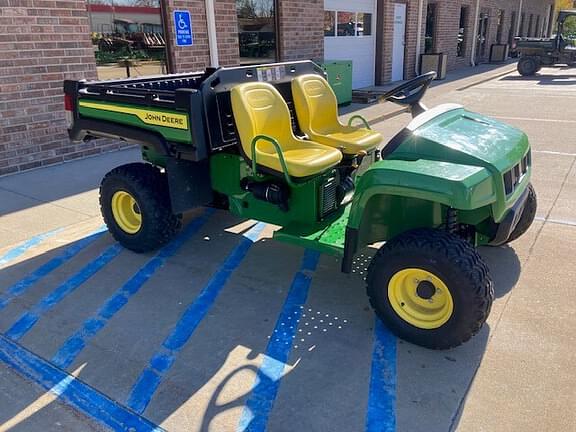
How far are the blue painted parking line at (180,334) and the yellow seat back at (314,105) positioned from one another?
1.12 meters

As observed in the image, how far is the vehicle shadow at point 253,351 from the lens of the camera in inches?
92.1

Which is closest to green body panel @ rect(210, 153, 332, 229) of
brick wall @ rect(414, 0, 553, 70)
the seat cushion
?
the seat cushion

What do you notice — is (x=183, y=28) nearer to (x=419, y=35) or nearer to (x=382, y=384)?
(x=382, y=384)

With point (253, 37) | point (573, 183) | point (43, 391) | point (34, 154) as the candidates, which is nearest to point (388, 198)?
point (43, 391)

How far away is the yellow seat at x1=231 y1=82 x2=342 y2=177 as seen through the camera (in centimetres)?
333

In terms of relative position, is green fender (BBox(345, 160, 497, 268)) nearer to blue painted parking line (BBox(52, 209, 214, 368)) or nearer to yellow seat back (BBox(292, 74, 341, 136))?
yellow seat back (BBox(292, 74, 341, 136))

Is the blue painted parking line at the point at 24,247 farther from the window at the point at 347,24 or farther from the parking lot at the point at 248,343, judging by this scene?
the window at the point at 347,24

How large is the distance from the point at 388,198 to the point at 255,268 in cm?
125

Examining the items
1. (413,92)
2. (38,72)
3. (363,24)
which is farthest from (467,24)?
(413,92)

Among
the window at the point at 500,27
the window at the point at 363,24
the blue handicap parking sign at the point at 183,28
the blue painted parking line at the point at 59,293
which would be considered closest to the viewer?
the blue painted parking line at the point at 59,293

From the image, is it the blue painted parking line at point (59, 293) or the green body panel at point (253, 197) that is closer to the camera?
the blue painted parking line at point (59, 293)

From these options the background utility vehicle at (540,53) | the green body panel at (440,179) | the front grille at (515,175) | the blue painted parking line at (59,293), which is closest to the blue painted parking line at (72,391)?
the blue painted parking line at (59,293)

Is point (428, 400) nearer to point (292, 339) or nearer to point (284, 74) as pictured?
point (292, 339)

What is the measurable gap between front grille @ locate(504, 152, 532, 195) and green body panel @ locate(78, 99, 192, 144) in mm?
1988
